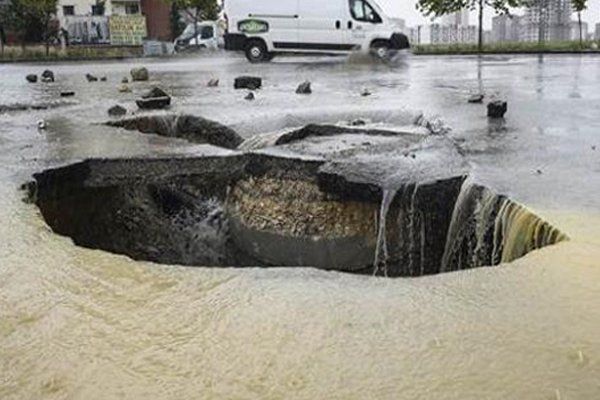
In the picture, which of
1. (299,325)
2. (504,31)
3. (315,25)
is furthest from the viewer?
(504,31)

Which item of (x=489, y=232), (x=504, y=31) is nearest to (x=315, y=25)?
(x=489, y=232)

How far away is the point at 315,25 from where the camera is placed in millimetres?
22562

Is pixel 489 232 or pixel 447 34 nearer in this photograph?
pixel 489 232

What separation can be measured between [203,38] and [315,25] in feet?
75.5

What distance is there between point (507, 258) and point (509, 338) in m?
1.52

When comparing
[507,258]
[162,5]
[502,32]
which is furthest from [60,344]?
[162,5]

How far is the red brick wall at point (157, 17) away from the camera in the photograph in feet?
172

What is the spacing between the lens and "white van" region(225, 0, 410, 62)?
22250 mm

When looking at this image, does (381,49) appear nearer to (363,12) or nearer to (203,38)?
(363,12)

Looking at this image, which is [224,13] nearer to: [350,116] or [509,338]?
[350,116]

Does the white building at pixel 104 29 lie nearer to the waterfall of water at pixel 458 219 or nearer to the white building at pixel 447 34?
the white building at pixel 447 34

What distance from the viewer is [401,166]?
5.77 metres

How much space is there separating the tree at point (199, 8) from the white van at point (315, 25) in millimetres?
17182

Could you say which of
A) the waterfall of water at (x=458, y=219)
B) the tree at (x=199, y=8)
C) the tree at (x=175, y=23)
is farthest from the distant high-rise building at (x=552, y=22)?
the waterfall of water at (x=458, y=219)
